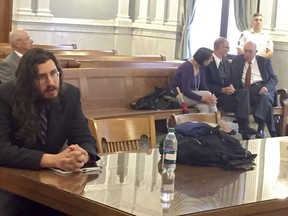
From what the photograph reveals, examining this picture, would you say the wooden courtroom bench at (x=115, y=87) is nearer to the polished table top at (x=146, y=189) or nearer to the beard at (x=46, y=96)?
the beard at (x=46, y=96)

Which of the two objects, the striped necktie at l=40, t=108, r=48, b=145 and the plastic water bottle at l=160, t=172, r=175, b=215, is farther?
the striped necktie at l=40, t=108, r=48, b=145

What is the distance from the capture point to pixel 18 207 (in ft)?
11.6

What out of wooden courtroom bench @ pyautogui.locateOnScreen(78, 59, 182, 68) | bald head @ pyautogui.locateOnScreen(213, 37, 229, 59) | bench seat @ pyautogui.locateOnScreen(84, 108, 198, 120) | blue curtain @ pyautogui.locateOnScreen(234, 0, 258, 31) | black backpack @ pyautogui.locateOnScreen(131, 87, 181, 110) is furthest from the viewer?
blue curtain @ pyautogui.locateOnScreen(234, 0, 258, 31)

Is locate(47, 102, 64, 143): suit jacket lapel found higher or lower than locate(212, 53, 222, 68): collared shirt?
lower

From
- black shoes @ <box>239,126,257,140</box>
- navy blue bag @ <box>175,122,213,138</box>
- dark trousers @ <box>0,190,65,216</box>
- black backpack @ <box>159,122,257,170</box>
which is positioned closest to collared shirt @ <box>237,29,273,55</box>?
black shoes @ <box>239,126,257,140</box>

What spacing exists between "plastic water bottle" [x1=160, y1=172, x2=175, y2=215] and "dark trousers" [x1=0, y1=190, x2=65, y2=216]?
1.83 ft

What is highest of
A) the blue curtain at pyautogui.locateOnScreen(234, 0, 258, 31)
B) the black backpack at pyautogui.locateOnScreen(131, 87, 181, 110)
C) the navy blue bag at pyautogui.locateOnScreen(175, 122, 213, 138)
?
the blue curtain at pyautogui.locateOnScreen(234, 0, 258, 31)

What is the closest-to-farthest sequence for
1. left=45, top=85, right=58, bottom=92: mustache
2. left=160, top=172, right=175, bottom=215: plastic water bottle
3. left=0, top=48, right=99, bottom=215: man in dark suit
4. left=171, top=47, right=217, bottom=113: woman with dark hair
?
left=160, top=172, right=175, bottom=215: plastic water bottle → left=0, top=48, right=99, bottom=215: man in dark suit → left=45, top=85, right=58, bottom=92: mustache → left=171, top=47, right=217, bottom=113: woman with dark hair

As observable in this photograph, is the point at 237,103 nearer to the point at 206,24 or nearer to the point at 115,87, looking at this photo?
the point at 115,87

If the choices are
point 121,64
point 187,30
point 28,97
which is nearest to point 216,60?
point 121,64

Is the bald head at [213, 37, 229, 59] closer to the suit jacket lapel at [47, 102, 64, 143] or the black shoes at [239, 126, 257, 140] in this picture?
the black shoes at [239, 126, 257, 140]

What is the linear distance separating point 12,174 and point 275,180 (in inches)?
51.5

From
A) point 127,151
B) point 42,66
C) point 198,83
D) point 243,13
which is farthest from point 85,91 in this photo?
point 243,13

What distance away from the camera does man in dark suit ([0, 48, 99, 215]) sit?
135 inches
